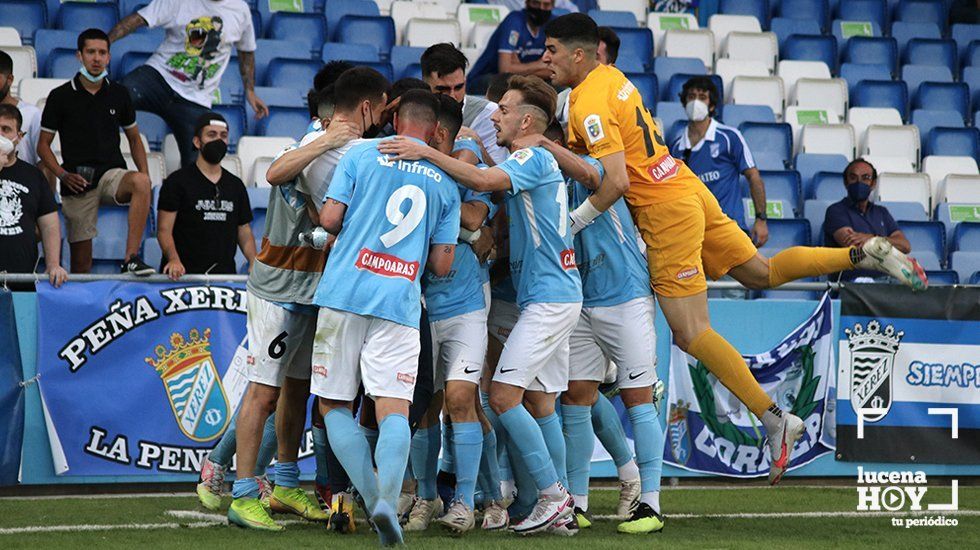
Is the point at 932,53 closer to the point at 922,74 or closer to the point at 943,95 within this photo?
the point at 922,74

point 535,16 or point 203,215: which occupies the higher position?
point 535,16

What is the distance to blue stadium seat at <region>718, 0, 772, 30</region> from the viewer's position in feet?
49.4

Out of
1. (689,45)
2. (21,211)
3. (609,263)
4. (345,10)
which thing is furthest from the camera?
(689,45)

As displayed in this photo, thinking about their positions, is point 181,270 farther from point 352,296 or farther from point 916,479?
point 916,479

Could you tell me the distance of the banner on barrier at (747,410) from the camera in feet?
28.3

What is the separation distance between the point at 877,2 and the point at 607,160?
10.1 metres

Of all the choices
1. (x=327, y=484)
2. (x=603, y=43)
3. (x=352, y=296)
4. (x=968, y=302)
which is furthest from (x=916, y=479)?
(x=352, y=296)

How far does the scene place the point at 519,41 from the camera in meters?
10.5

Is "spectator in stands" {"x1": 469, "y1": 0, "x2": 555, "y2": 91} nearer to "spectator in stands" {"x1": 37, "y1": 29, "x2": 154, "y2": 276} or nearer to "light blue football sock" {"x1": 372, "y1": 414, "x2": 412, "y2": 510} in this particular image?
"spectator in stands" {"x1": 37, "y1": 29, "x2": 154, "y2": 276}

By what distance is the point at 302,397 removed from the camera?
22.0ft

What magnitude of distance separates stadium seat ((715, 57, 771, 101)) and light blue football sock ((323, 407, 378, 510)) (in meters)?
8.68

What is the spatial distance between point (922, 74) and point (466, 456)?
1005 cm

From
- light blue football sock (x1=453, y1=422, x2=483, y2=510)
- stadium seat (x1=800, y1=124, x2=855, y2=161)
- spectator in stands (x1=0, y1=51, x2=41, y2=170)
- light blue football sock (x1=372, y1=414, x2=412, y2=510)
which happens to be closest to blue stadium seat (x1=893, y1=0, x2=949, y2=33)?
stadium seat (x1=800, y1=124, x2=855, y2=161)

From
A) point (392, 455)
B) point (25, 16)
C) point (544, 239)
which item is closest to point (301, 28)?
point (25, 16)
